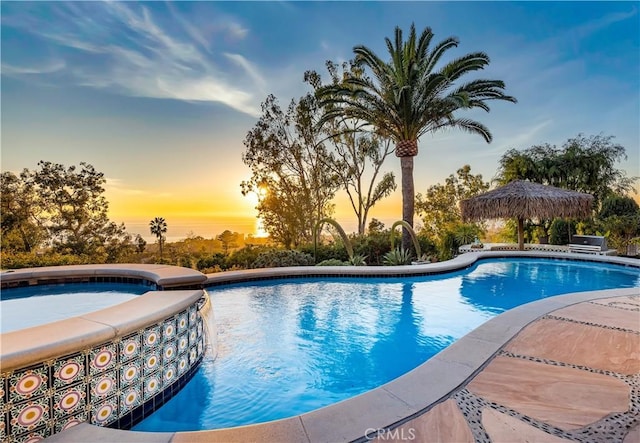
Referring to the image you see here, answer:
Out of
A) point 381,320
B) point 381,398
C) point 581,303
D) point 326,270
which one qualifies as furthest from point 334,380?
point 326,270

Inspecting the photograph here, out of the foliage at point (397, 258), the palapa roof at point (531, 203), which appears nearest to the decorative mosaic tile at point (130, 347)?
the foliage at point (397, 258)

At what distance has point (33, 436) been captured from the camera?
6.86 ft

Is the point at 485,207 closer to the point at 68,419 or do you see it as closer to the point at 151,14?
the point at 151,14

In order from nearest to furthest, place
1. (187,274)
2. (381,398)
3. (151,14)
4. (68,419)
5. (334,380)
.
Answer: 1. (68,419)
2. (381,398)
3. (334,380)
4. (187,274)
5. (151,14)

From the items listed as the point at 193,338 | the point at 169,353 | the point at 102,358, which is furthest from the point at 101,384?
the point at 193,338

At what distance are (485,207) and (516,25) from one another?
6.36 metres

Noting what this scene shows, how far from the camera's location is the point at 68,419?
88.7 inches

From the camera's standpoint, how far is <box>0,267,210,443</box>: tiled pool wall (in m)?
2.04

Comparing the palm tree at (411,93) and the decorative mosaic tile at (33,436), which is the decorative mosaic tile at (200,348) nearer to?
the decorative mosaic tile at (33,436)

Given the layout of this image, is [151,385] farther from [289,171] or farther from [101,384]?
[289,171]

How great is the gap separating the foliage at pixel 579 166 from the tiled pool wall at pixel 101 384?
1787 cm

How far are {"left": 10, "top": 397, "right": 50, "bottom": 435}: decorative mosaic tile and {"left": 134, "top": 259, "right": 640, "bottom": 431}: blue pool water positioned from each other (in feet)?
2.63

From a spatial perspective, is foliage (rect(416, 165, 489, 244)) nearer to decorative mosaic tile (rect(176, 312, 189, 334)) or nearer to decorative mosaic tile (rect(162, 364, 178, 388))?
decorative mosaic tile (rect(176, 312, 189, 334))

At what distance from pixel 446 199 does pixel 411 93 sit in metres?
9.76
